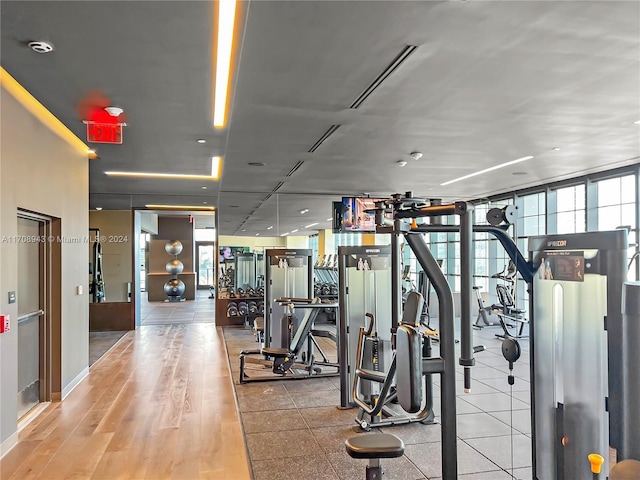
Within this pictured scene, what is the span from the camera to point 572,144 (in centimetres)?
558

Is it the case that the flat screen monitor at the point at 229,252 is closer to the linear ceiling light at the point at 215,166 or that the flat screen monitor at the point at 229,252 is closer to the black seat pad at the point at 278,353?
the linear ceiling light at the point at 215,166

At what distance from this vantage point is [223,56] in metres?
2.99

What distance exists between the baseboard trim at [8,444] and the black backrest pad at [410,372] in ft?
Answer: 10.1

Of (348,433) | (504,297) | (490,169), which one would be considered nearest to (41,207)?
(348,433)

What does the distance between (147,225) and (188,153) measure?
30.4 ft

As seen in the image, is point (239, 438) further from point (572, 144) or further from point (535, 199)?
point (535, 199)

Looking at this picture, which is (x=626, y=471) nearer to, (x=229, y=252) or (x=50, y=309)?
(x=50, y=309)

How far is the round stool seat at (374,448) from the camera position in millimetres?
1861

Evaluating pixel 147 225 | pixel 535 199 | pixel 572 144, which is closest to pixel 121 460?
pixel 572 144

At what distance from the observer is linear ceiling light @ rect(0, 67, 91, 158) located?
3390 millimetres

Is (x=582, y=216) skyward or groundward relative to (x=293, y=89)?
groundward

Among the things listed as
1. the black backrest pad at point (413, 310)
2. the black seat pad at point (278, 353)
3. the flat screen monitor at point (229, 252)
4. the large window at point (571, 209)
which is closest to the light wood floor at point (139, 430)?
the black seat pad at point (278, 353)

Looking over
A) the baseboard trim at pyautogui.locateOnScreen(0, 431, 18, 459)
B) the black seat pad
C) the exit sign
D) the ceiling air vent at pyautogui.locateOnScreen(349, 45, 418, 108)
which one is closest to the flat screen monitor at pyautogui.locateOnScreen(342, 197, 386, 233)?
the black seat pad

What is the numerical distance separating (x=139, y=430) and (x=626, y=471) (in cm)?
366
